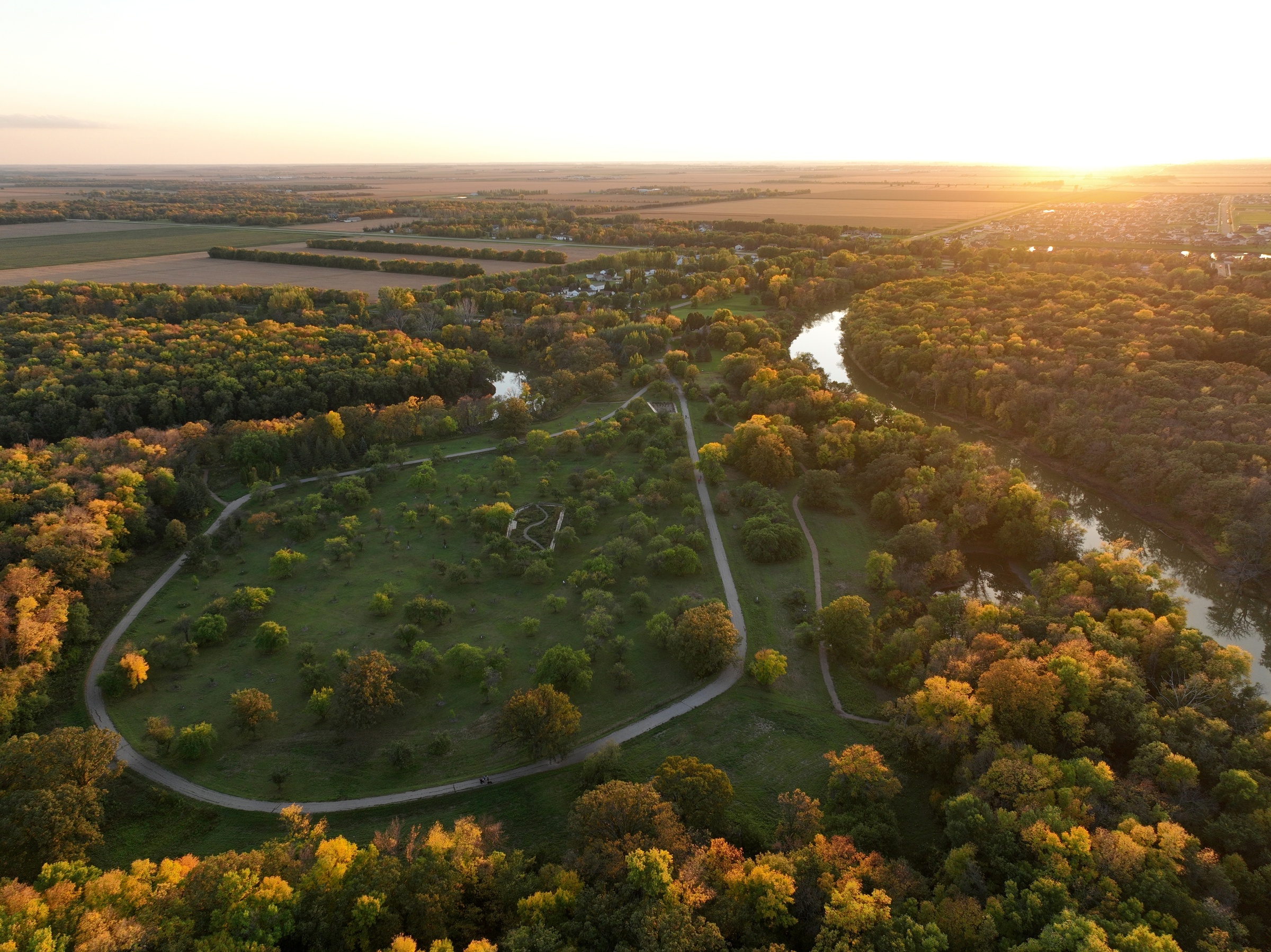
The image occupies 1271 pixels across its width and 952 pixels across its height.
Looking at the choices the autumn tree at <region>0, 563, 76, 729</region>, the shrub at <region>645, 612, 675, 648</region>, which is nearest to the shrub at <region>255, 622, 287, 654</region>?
the autumn tree at <region>0, 563, 76, 729</region>

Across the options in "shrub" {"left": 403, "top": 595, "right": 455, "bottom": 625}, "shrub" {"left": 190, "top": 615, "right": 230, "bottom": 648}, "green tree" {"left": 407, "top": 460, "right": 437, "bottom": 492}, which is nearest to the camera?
"shrub" {"left": 190, "top": 615, "right": 230, "bottom": 648}

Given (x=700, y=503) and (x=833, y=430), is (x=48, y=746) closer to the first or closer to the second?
(x=700, y=503)

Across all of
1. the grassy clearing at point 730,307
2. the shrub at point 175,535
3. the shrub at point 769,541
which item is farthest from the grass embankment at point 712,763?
the grassy clearing at point 730,307

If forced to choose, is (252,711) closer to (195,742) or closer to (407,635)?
(195,742)

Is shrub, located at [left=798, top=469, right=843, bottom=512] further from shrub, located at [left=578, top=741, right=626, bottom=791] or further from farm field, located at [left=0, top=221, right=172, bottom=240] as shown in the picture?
farm field, located at [left=0, top=221, right=172, bottom=240]

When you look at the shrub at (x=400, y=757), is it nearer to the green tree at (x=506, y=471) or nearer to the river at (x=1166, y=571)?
the green tree at (x=506, y=471)

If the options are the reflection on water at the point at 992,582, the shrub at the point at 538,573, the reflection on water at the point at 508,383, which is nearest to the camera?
the shrub at the point at 538,573

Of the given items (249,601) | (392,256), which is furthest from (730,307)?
(249,601)
